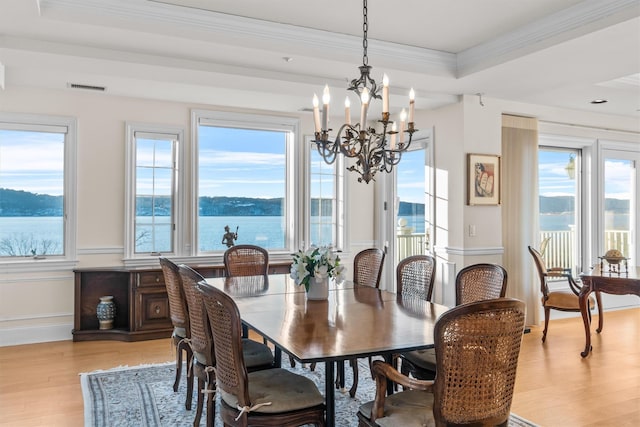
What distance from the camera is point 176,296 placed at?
3121mm

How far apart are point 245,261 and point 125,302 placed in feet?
5.09

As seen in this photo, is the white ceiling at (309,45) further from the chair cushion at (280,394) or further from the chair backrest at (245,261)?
the chair cushion at (280,394)

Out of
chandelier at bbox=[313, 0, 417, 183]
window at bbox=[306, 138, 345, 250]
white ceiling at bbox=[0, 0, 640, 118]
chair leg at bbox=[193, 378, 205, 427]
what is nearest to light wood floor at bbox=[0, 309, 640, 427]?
chair leg at bbox=[193, 378, 205, 427]

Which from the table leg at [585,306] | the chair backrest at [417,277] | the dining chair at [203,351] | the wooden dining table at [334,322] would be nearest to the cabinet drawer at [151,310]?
the wooden dining table at [334,322]

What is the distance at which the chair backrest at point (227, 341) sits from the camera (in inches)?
78.4

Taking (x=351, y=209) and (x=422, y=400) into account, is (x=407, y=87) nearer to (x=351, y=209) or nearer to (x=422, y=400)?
(x=351, y=209)

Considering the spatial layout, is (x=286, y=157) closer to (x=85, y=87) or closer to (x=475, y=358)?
(x=85, y=87)

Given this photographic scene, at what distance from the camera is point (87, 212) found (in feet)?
16.2

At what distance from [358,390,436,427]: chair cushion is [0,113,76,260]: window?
3.97m

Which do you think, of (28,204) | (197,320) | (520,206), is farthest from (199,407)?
(520,206)

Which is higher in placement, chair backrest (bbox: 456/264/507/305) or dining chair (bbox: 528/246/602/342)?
chair backrest (bbox: 456/264/507/305)

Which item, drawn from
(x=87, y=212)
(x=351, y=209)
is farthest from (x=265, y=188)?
(x=87, y=212)

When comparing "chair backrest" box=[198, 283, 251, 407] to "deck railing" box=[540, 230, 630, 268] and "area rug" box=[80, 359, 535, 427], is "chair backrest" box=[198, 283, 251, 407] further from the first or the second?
"deck railing" box=[540, 230, 630, 268]

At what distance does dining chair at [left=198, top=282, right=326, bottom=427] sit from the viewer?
79.1 inches
